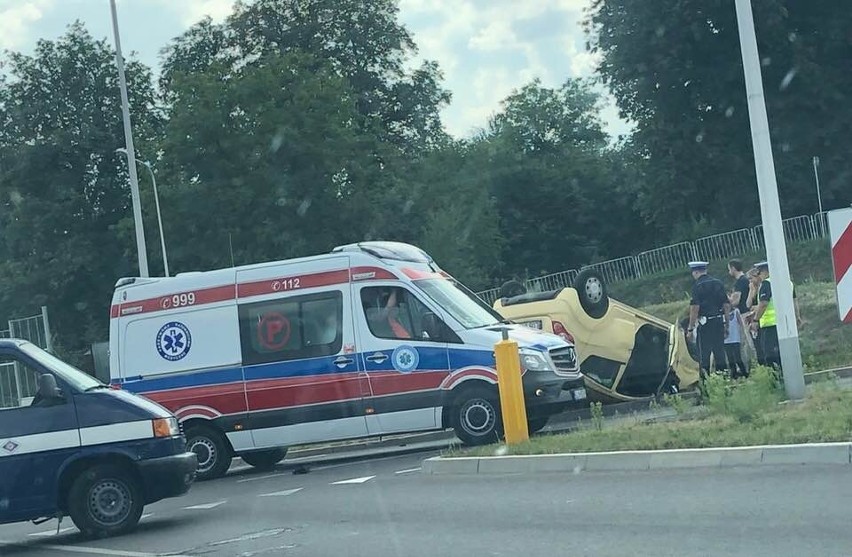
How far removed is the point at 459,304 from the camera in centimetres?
1616

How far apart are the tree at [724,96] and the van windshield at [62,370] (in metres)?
34.1

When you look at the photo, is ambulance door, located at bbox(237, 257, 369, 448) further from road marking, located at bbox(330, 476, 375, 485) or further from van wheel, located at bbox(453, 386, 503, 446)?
road marking, located at bbox(330, 476, 375, 485)

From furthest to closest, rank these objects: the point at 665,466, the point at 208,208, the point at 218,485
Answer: the point at 208,208 < the point at 218,485 < the point at 665,466

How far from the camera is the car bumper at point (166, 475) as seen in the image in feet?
37.9

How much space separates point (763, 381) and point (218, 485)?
7016 mm

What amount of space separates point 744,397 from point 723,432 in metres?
0.75

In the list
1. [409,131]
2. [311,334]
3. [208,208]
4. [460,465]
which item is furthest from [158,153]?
[460,465]

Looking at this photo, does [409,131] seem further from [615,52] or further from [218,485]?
[218,485]

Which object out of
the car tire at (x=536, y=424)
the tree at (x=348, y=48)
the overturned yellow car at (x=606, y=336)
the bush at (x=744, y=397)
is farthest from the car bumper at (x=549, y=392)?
the tree at (x=348, y=48)

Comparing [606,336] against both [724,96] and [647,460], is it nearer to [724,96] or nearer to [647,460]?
[647,460]

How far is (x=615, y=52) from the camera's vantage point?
147ft

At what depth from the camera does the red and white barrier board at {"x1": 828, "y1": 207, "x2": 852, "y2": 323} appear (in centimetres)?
991

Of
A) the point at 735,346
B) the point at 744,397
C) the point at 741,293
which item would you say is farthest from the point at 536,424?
the point at 744,397

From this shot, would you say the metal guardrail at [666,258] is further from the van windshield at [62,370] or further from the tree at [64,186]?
the van windshield at [62,370]
